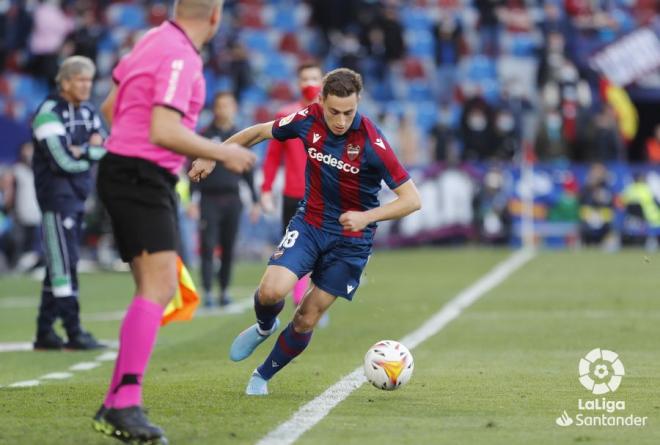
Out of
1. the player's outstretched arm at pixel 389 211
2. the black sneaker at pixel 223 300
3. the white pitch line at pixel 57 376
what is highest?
the player's outstretched arm at pixel 389 211

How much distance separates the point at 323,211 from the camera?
8938 mm

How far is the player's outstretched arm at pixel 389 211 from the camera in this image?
790 centimetres

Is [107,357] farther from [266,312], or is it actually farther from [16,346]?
[266,312]

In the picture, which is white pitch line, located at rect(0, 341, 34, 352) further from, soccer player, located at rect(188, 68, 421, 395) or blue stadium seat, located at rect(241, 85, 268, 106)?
blue stadium seat, located at rect(241, 85, 268, 106)

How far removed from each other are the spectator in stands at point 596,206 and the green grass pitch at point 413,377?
25.6ft

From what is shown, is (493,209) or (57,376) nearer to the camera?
(57,376)

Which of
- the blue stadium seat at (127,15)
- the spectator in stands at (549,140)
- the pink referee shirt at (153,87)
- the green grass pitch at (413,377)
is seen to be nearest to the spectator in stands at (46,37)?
the blue stadium seat at (127,15)

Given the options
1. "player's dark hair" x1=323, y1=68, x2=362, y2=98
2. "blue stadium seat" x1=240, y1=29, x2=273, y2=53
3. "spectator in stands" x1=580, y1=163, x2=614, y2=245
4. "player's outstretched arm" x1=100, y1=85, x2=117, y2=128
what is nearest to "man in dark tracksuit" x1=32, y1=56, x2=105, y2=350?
"player's dark hair" x1=323, y1=68, x2=362, y2=98

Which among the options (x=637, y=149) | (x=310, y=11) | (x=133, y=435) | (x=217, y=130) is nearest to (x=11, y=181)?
(x=217, y=130)

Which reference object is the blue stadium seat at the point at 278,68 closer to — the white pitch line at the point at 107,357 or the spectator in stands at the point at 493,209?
the spectator in stands at the point at 493,209

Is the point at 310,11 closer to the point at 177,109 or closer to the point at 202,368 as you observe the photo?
the point at 202,368

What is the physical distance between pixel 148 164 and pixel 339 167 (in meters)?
1.90

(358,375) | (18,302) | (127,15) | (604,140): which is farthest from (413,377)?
(127,15)

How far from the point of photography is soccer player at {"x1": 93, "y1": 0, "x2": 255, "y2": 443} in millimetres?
6848
